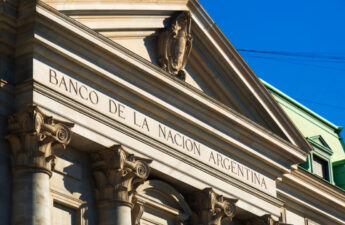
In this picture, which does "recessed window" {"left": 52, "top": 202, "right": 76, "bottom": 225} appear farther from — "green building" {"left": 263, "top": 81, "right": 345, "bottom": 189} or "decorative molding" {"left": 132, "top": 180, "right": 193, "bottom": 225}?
"green building" {"left": 263, "top": 81, "right": 345, "bottom": 189}

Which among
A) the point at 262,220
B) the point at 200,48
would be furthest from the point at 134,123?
the point at 262,220

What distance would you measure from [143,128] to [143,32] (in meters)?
3.50

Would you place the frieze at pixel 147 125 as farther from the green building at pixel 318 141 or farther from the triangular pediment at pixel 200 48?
the green building at pixel 318 141

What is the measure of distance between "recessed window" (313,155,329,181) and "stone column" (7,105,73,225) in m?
20.8

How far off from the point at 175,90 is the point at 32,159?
7079 mm

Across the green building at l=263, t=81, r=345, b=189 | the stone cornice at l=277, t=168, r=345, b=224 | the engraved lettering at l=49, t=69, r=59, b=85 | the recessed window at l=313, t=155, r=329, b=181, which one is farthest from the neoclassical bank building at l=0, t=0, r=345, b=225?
the recessed window at l=313, t=155, r=329, b=181

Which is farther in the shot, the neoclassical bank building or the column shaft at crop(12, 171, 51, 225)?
the neoclassical bank building

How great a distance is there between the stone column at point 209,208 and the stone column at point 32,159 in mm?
7177

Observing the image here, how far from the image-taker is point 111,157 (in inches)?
1331

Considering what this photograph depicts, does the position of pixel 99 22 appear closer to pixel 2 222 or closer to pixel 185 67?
pixel 185 67

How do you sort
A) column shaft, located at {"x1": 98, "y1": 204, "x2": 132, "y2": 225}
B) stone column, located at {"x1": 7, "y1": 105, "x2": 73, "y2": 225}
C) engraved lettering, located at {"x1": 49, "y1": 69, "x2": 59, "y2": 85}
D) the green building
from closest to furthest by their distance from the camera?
stone column, located at {"x1": 7, "y1": 105, "x2": 73, "y2": 225} < engraved lettering, located at {"x1": 49, "y1": 69, "x2": 59, "y2": 85} < column shaft, located at {"x1": 98, "y1": 204, "x2": 132, "y2": 225} < the green building

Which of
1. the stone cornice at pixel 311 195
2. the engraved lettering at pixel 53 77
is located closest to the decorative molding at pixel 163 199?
the engraved lettering at pixel 53 77

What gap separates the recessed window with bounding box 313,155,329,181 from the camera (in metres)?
50.3

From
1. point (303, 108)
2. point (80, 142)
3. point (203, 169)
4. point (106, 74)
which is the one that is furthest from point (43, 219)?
point (303, 108)
